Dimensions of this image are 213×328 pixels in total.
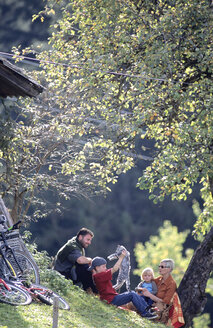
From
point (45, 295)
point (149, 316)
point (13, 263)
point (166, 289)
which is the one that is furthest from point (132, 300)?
point (13, 263)

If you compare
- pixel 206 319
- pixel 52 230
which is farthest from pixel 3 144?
pixel 206 319

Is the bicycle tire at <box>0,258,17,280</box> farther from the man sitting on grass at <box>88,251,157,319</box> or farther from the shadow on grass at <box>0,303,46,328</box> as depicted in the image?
the man sitting on grass at <box>88,251,157,319</box>

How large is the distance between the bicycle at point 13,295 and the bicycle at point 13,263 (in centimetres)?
25

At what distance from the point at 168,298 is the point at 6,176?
522cm

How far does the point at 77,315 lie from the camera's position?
8.79 m

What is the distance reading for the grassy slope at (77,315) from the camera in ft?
23.9

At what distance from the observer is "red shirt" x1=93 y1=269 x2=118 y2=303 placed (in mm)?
10352

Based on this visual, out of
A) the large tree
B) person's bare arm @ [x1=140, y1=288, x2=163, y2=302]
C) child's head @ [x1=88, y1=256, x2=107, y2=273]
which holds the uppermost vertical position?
the large tree

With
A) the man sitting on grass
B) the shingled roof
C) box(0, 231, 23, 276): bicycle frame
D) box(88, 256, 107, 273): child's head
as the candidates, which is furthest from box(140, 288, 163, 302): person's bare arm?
the shingled roof

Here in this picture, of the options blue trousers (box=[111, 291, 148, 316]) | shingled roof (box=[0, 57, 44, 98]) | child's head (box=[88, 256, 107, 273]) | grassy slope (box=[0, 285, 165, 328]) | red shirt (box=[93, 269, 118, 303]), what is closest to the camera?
grassy slope (box=[0, 285, 165, 328])

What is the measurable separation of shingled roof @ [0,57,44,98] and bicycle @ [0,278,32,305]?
3.07m

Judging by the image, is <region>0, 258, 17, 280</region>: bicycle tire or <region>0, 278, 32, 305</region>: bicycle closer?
<region>0, 278, 32, 305</region>: bicycle

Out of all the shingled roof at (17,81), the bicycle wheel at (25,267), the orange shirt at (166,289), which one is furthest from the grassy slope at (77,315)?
the shingled roof at (17,81)

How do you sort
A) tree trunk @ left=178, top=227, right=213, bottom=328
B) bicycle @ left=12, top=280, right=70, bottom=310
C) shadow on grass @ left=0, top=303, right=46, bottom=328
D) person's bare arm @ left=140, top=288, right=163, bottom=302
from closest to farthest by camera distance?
shadow on grass @ left=0, top=303, right=46, bottom=328
bicycle @ left=12, top=280, right=70, bottom=310
person's bare arm @ left=140, top=288, right=163, bottom=302
tree trunk @ left=178, top=227, right=213, bottom=328
